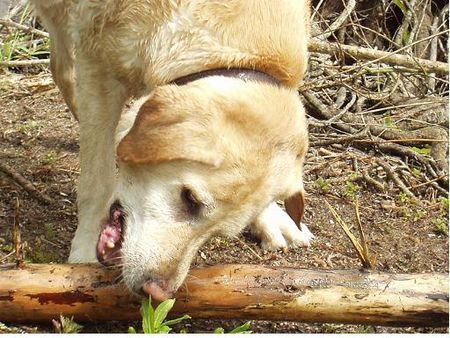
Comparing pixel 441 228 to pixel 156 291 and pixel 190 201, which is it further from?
→ pixel 156 291

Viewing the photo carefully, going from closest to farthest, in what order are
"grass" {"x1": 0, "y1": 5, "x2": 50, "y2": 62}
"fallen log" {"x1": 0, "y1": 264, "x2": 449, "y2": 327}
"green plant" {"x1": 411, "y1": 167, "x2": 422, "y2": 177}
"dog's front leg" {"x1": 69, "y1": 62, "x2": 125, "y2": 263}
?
"fallen log" {"x1": 0, "y1": 264, "x2": 449, "y2": 327} → "dog's front leg" {"x1": 69, "y1": 62, "x2": 125, "y2": 263} → "green plant" {"x1": 411, "y1": 167, "x2": 422, "y2": 177} → "grass" {"x1": 0, "y1": 5, "x2": 50, "y2": 62}

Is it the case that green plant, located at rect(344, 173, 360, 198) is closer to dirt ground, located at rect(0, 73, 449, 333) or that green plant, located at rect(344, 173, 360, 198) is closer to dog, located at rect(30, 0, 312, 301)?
dirt ground, located at rect(0, 73, 449, 333)

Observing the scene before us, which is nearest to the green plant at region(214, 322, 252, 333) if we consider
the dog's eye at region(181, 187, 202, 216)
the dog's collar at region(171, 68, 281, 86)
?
the dog's eye at region(181, 187, 202, 216)

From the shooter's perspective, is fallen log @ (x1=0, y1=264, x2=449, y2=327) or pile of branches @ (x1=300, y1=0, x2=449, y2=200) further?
pile of branches @ (x1=300, y1=0, x2=449, y2=200)

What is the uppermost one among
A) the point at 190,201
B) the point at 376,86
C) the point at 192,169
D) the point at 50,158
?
the point at 192,169

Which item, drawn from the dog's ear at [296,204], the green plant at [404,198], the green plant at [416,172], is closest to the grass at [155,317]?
the dog's ear at [296,204]

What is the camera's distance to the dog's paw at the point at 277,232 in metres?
3.97

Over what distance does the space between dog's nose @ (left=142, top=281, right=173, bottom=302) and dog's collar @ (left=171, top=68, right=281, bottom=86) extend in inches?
31.8

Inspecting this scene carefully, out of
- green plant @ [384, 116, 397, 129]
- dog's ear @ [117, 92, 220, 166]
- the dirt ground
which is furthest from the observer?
green plant @ [384, 116, 397, 129]

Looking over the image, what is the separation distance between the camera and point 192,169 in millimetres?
2811

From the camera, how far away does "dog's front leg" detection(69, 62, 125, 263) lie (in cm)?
354

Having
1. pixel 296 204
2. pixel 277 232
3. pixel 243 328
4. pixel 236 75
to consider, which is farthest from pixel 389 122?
pixel 243 328

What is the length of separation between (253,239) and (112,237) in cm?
114

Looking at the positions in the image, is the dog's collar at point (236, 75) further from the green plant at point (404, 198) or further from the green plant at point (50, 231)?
the green plant at point (404, 198)
